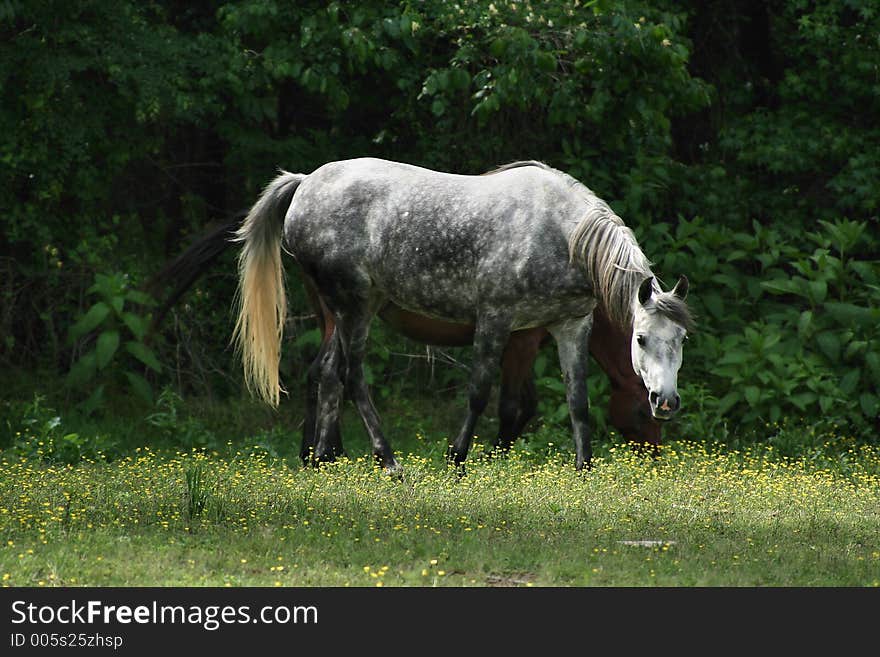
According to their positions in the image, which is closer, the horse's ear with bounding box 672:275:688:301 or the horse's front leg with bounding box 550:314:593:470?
the horse's ear with bounding box 672:275:688:301

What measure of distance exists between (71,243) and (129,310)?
99cm

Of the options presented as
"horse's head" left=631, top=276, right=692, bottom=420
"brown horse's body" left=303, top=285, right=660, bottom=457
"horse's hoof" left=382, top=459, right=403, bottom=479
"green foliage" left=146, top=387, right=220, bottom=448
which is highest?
"horse's head" left=631, top=276, right=692, bottom=420

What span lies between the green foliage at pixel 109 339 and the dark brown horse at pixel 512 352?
51.6 inches

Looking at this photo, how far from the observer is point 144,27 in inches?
442

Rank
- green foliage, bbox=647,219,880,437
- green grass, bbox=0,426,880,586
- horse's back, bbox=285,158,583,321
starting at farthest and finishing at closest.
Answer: green foliage, bbox=647,219,880,437, horse's back, bbox=285,158,583,321, green grass, bbox=0,426,880,586

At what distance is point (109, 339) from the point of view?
11.3 m

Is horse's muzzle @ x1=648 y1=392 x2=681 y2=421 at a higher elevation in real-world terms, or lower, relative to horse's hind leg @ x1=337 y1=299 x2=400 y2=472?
higher

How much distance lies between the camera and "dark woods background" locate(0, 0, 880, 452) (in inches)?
428

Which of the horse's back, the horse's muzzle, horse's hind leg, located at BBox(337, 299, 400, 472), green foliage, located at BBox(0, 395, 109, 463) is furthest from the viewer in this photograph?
green foliage, located at BBox(0, 395, 109, 463)

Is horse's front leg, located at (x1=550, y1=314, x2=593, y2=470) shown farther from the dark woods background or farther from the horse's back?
the dark woods background

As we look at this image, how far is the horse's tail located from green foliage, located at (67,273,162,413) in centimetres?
194

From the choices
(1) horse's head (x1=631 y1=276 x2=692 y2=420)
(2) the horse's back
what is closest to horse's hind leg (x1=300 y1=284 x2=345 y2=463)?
(2) the horse's back

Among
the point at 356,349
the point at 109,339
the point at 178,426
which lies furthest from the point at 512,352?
the point at 109,339

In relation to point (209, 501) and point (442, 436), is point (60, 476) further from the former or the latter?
point (442, 436)
